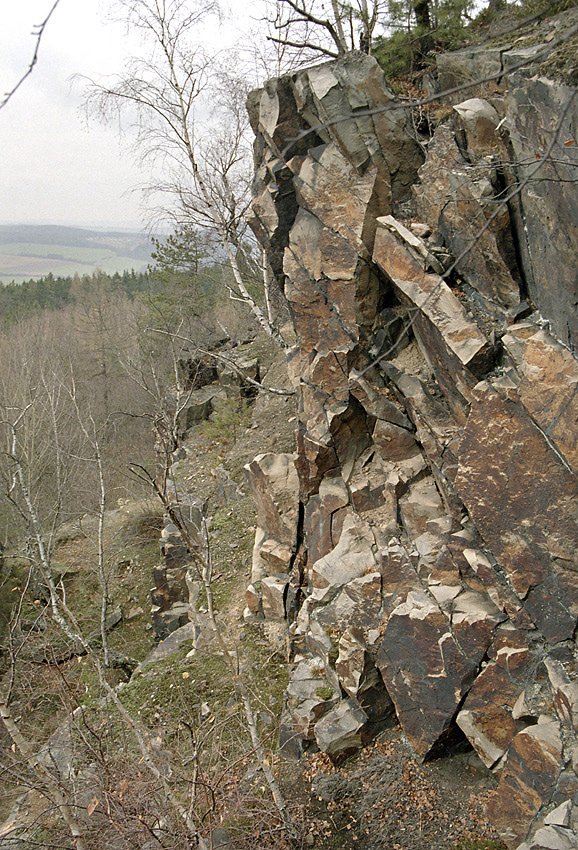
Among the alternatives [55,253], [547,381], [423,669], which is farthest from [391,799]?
[55,253]

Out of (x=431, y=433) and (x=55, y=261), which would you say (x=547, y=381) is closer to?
(x=431, y=433)

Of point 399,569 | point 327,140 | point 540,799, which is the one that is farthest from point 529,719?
point 327,140

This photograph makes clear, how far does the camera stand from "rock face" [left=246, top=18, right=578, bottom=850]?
457cm

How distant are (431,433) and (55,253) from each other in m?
64.3

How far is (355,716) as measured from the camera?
6.14m

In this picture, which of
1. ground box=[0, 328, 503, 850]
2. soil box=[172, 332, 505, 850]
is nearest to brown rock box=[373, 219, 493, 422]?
soil box=[172, 332, 505, 850]

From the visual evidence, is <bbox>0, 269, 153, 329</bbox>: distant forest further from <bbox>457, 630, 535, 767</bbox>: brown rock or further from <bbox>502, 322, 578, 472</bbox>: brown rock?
<bbox>457, 630, 535, 767</bbox>: brown rock

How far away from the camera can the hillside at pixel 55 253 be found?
170 ft

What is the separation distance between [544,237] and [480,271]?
2.83 feet

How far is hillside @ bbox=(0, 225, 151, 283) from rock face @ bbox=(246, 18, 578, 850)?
46.5 m

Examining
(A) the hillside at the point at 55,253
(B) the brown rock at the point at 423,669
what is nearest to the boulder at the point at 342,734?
(B) the brown rock at the point at 423,669

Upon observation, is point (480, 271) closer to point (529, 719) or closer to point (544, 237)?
point (544, 237)

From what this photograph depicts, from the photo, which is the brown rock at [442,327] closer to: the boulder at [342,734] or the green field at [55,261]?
the boulder at [342,734]

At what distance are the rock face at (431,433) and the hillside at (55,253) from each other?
1830 inches
